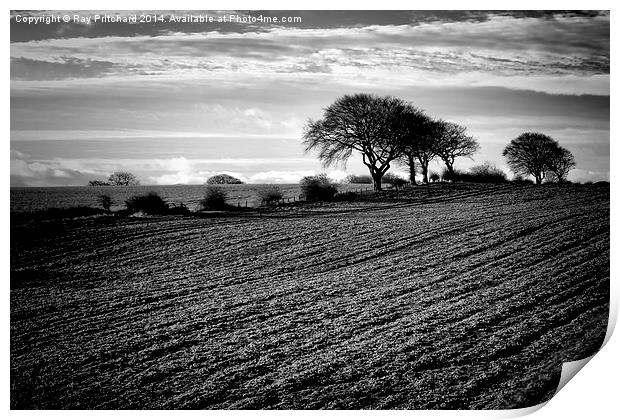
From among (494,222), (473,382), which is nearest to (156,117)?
(473,382)

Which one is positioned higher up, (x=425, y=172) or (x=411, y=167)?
(x=411, y=167)

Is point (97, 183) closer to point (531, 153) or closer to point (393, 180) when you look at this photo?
point (393, 180)

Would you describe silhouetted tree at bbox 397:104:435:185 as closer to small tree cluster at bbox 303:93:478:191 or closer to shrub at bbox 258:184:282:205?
small tree cluster at bbox 303:93:478:191

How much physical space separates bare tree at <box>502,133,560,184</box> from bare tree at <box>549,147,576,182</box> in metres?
0.04

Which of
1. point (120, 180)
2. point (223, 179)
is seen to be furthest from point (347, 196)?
point (120, 180)

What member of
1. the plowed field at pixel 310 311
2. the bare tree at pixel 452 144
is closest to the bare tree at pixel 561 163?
the plowed field at pixel 310 311

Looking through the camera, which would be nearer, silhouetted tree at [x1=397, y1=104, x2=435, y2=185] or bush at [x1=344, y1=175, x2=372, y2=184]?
silhouetted tree at [x1=397, y1=104, x2=435, y2=185]

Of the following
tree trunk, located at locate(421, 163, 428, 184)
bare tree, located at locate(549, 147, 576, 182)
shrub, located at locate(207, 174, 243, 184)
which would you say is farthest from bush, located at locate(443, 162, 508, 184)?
shrub, located at locate(207, 174, 243, 184)

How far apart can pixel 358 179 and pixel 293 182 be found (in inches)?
83.5

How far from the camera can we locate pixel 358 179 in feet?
33.2

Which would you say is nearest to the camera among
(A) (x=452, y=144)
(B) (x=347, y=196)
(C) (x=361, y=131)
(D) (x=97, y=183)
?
(D) (x=97, y=183)

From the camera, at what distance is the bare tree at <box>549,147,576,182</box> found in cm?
707

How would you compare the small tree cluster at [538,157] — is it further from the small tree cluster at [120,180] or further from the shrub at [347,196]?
the small tree cluster at [120,180]
